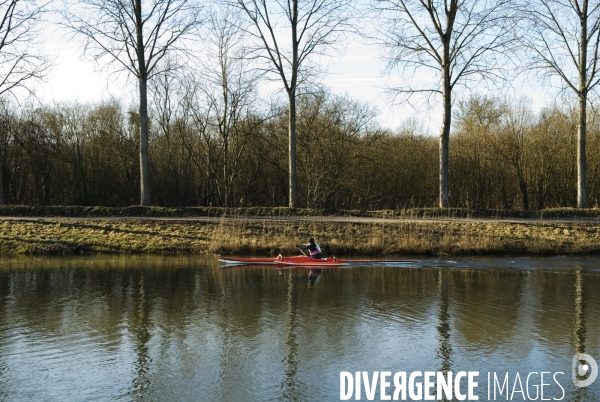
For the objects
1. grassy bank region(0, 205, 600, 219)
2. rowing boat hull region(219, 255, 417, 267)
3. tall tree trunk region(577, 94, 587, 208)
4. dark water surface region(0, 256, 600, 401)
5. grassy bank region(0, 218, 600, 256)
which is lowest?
dark water surface region(0, 256, 600, 401)

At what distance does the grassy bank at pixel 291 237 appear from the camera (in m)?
24.1

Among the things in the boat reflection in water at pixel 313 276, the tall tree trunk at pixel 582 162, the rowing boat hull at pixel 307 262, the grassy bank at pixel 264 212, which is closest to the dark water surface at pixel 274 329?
the boat reflection in water at pixel 313 276

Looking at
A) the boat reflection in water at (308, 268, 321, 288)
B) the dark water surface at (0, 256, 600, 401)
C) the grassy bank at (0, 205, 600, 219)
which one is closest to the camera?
the dark water surface at (0, 256, 600, 401)

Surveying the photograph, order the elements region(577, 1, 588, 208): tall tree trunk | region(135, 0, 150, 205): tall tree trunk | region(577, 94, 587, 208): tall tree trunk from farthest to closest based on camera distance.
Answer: region(577, 94, 587, 208): tall tree trunk → region(577, 1, 588, 208): tall tree trunk → region(135, 0, 150, 205): tall tree trunk

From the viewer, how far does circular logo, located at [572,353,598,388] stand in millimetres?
9803

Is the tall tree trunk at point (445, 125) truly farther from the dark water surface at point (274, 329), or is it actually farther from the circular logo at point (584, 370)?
the circular logo at point (584, 370)

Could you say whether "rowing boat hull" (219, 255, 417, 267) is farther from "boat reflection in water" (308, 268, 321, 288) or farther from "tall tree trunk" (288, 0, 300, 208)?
"tall tree trunk" (288, 0, 300, 208)

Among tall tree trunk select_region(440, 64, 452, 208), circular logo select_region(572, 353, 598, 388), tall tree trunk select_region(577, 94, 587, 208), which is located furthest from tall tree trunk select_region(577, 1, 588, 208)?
circular logo select_region(572, 353, 598, 388)

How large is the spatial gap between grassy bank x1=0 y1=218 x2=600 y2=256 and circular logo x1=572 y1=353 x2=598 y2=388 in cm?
1294

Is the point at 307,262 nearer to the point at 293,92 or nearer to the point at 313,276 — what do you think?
the point at 313,276

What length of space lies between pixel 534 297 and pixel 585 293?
140 cm

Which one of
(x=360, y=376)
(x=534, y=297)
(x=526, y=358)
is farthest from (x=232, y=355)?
(x=534, y=297)

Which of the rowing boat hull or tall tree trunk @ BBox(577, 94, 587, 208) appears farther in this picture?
tall tree trunk @ BBox(577, 94, 587, 208)

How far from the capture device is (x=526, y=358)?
35.5 feet
